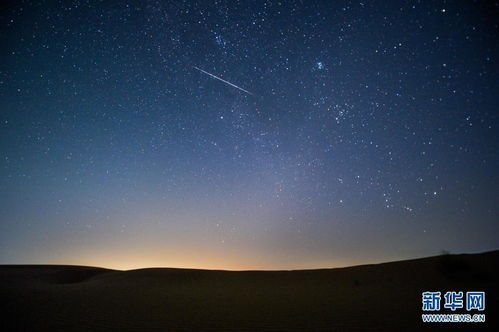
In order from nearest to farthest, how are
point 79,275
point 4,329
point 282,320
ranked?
point 4,329
point 282,320
point 79,275

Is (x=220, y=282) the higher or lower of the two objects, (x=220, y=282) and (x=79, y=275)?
the higher

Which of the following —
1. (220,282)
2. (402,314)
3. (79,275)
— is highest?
(402,314)

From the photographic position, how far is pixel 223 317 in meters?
7.97

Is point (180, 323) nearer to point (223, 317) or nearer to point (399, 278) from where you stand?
point (223, 317)

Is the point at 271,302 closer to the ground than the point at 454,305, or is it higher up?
closer to the ground

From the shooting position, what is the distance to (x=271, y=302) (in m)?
9.78

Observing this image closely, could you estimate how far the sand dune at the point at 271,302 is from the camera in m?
7.25

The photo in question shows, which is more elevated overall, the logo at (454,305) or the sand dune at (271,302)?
the logo at (454,305)

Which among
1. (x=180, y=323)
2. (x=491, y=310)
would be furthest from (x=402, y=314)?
(x=180, y=323)

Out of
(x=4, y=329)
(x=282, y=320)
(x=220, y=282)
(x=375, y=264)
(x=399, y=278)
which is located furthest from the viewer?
(x=375, y=264)

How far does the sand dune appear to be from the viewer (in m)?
7.25

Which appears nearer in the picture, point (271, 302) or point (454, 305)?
point (454, 305)

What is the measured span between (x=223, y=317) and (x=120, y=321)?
312 centimetres

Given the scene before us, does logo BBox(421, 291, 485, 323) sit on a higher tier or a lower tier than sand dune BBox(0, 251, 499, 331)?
higher
